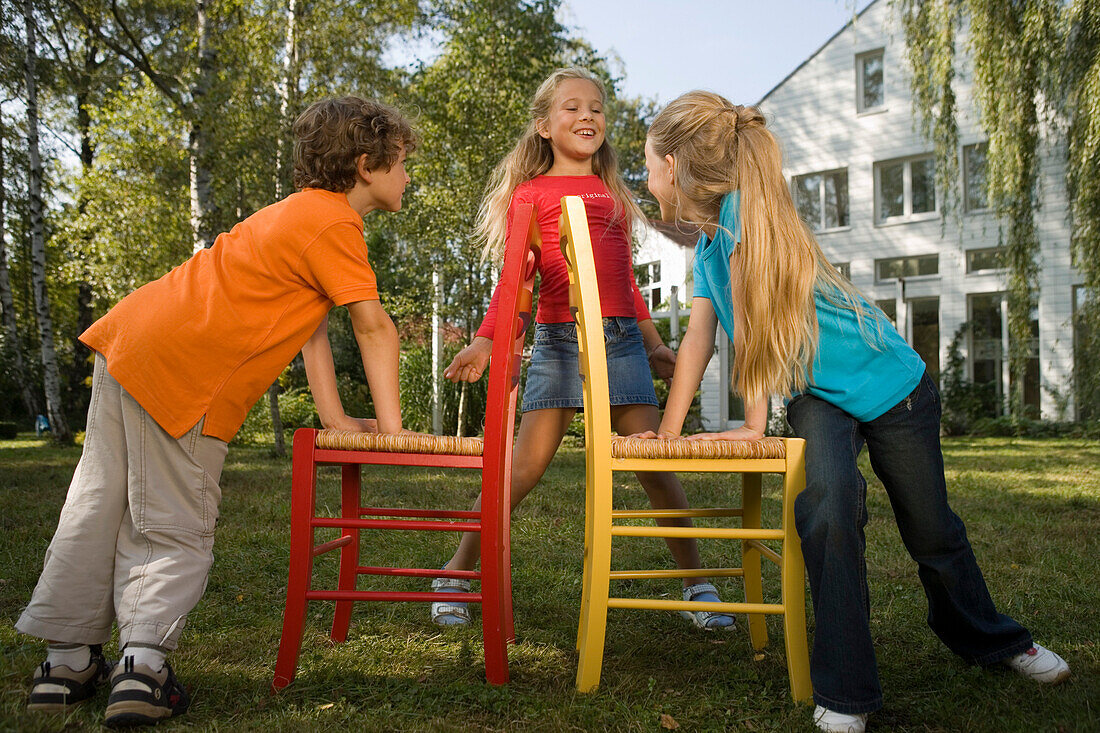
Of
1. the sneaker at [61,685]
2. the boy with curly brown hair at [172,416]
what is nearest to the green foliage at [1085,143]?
the boy with curly brown hair at [172,416]

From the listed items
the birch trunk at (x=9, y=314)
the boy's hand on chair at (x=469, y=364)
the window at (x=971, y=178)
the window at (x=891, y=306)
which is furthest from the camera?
the window at (x=891, y=306)

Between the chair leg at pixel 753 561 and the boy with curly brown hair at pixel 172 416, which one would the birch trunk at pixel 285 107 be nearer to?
the boy with curly brown hair at pixel 172 416

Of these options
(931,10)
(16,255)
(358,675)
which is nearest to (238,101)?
(931,10)

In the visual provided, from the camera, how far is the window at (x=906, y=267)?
1518 cm

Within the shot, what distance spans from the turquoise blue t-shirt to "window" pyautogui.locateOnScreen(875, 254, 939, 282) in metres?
14.4

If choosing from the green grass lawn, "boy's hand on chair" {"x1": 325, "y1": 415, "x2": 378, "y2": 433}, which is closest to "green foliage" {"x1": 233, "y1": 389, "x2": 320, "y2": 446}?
the green grass lawn

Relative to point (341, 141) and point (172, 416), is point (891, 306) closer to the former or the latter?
point (341, 141)

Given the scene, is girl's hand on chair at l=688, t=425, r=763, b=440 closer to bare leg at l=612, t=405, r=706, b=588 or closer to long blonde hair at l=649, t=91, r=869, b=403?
long blonde hair at l=649, t=91, r=869, b=403

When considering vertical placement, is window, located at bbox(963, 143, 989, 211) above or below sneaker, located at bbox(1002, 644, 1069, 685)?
above

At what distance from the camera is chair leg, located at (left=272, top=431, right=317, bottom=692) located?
6.86 ft

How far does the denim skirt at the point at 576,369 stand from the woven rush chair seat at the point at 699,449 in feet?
2.43

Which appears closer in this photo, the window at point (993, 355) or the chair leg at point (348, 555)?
the chair leg at point (348, 555)

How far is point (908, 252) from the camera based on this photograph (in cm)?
1523

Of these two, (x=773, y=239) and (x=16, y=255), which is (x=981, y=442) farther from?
(x=16, y=255)
